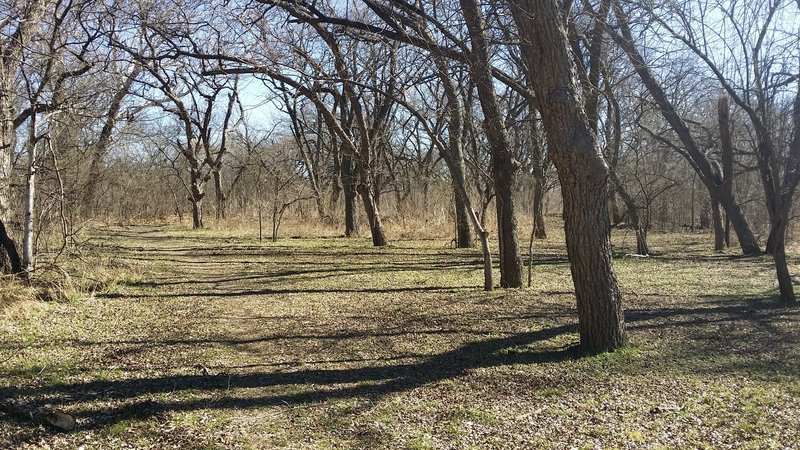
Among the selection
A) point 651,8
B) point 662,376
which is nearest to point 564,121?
point 662,376

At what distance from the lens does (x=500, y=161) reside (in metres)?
8.01

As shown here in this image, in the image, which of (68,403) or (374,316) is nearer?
(68,403)

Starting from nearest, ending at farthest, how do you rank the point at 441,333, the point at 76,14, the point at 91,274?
the point at 441,333 → the point at 76,14 → the point at 91,274

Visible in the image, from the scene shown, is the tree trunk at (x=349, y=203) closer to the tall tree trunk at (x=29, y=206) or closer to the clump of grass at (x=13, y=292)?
the tall tree trunk at (x=29, y=206)

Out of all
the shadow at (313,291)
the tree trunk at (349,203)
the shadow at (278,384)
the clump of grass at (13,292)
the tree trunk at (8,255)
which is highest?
the tree trunk at (349,203)

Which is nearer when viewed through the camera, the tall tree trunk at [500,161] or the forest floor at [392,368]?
the forest floor at [392,368]

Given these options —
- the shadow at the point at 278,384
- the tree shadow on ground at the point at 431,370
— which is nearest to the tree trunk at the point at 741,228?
the tree shadow on ground at the point at 431,370

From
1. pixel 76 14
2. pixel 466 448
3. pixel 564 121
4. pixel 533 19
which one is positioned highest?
pixel 76 14

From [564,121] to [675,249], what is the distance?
13.0m

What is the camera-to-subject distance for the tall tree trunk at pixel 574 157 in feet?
15.3

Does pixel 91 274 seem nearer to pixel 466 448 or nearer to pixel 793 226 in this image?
pixel 466 448

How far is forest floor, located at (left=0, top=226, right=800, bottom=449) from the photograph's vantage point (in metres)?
3.48

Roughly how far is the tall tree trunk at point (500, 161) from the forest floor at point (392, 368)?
0.60 m

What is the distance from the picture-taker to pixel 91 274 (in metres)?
7.88
